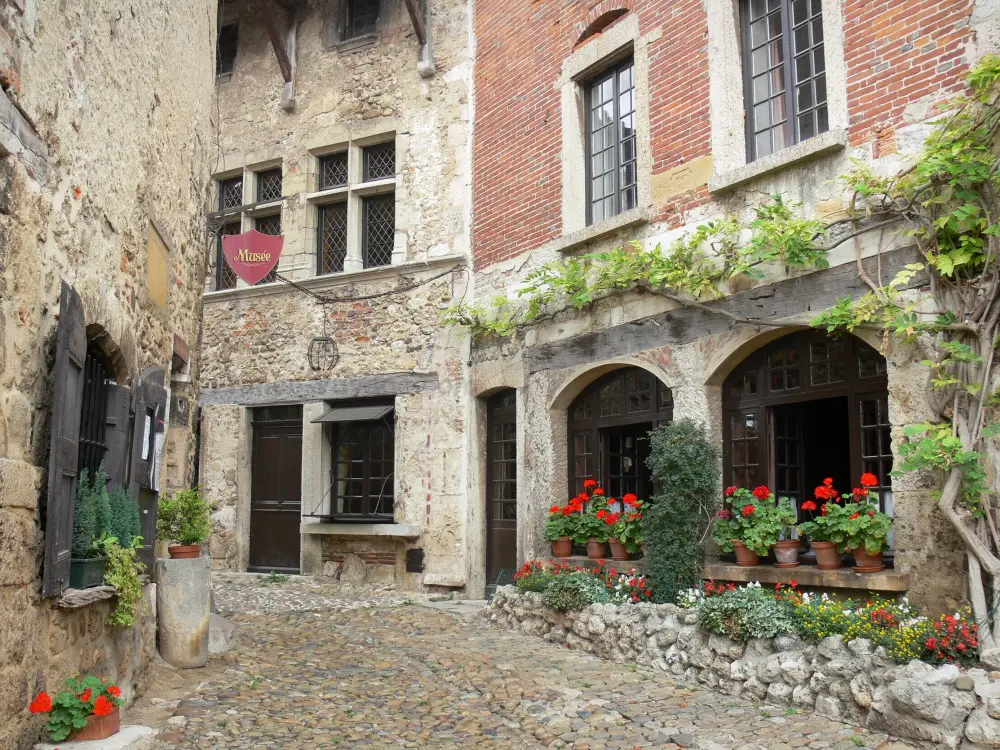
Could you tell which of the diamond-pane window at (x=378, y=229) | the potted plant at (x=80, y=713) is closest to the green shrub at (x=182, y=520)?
the potted plant at (x=80, y=713)

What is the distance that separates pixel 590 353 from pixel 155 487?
3.88 metres

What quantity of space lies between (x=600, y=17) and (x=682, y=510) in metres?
4.68

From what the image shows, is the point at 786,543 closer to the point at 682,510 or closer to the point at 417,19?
the point at 682,510

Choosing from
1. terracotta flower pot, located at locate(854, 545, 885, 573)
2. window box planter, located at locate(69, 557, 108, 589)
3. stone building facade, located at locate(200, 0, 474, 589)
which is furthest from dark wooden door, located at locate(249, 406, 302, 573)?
terracotta flower pot, located at locate(854, 545, 885, 573)

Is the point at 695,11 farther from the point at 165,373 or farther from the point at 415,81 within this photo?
the point at 165,373

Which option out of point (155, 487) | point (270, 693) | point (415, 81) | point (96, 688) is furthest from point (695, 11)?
point (96, 688)

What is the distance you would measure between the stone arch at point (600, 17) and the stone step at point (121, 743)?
697 cm

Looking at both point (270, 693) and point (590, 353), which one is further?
point (590, 353)

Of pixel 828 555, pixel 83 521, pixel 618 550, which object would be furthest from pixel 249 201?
pixel 828 555

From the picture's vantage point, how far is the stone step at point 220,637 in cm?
681

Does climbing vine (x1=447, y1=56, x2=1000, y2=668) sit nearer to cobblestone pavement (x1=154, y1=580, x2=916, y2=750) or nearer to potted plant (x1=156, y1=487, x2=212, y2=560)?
cobblestone pavement (x1=154, y1=580, x2=916, y2=750)

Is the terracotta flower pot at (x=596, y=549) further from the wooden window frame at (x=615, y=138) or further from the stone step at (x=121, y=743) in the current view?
the stone step at (x=121, y=743)

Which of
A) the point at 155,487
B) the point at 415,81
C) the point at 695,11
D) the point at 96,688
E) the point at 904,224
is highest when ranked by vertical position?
the point at 415,81

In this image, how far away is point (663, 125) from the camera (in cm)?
781
